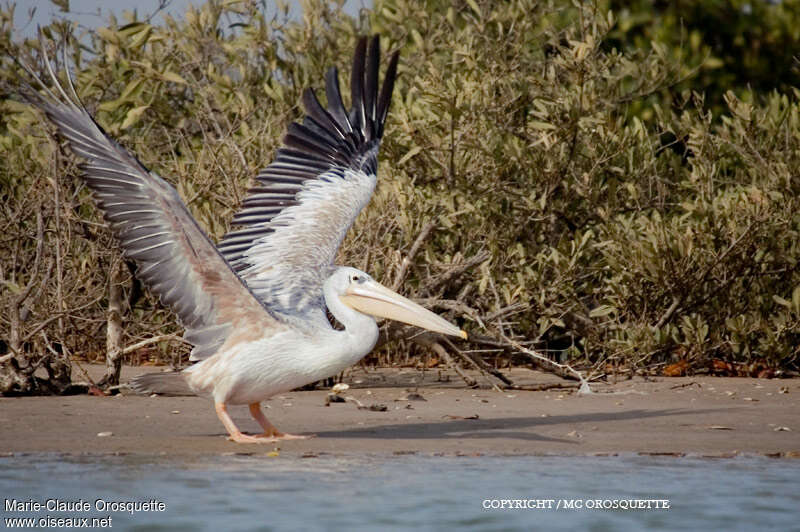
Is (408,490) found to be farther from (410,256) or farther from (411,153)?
(411,153)

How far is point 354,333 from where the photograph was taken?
18.9 feet

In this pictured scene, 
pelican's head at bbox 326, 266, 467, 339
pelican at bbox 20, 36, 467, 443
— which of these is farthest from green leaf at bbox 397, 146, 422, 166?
pelican's head at bbox 326, 266, 467, 339

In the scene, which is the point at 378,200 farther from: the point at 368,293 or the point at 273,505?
the point at 273,505

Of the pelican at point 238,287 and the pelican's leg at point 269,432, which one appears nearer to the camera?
the pelican at point 238,287

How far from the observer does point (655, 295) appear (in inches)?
350

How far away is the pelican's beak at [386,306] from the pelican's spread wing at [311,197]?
0.65ft

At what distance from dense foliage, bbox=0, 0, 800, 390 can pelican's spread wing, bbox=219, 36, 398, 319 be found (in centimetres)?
77

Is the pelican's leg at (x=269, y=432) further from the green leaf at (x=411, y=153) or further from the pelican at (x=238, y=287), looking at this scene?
the green leaf at (x=411, y=153)

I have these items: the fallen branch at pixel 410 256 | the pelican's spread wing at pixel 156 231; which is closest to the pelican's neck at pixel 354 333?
the pelican's spread wing at pixel 156 231

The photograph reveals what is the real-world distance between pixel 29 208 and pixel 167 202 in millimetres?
2861

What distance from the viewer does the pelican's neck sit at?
18.6 feet

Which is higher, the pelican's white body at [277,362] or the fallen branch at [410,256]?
the fallen branch at [410,256]

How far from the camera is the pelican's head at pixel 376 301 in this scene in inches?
237

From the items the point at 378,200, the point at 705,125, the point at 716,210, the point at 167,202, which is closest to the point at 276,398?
the point at 378,200
